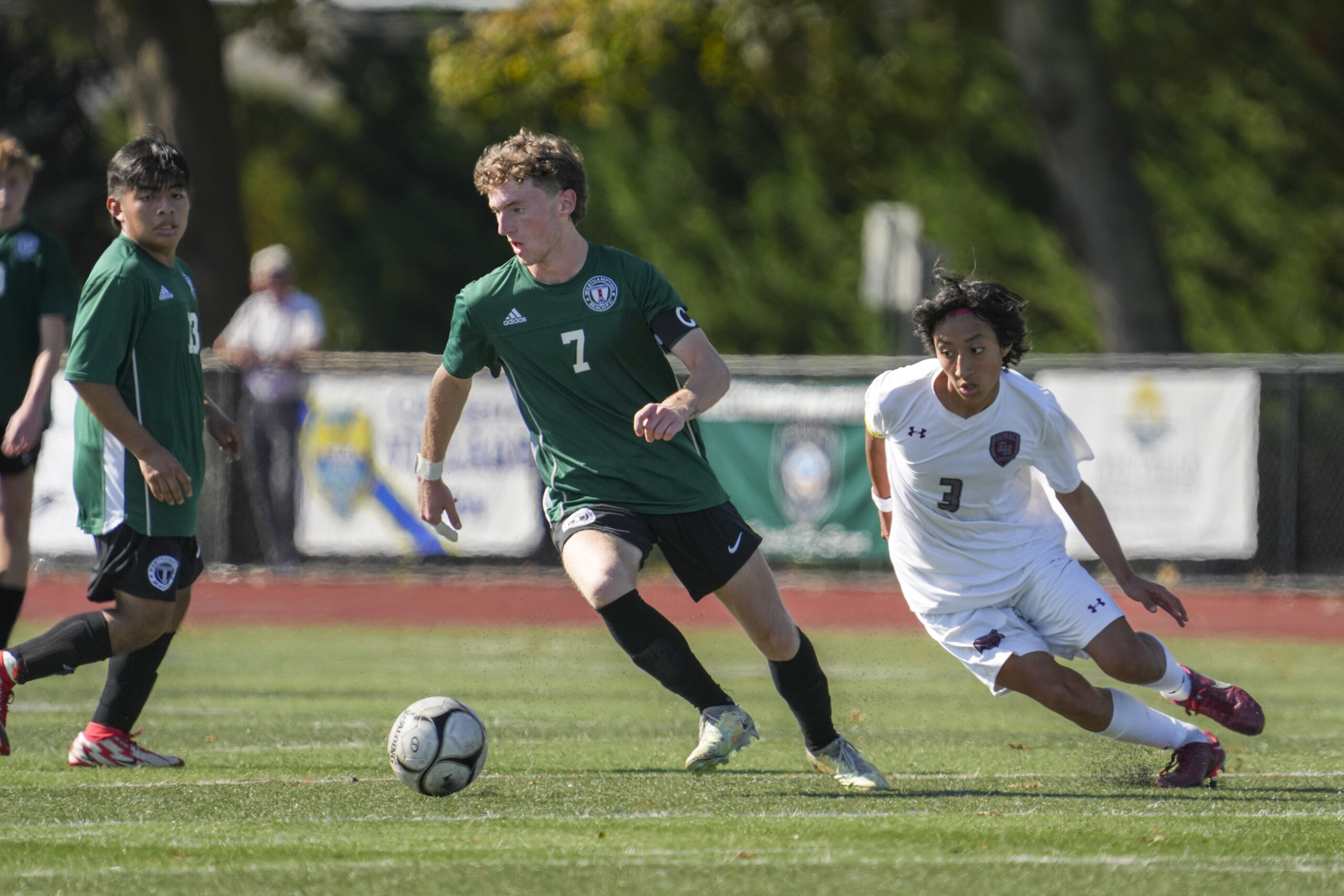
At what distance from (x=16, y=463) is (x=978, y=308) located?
3.62 m

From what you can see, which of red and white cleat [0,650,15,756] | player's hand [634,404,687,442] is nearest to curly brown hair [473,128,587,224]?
player's hand [634,404,687,442]

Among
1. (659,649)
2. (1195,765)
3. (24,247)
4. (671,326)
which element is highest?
(24,247)

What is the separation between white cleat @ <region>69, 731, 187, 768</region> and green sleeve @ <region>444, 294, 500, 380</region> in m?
1.76

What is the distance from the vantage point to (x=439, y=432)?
6.27 meters

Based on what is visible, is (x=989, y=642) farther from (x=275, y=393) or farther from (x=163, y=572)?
(x=275, y=393)

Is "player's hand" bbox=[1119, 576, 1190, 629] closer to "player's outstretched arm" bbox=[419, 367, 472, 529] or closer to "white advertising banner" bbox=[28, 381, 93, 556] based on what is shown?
"player's outstretched arm" bbox=[419, 367, 472, 529]

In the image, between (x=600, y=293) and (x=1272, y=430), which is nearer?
(x=600, y=293)

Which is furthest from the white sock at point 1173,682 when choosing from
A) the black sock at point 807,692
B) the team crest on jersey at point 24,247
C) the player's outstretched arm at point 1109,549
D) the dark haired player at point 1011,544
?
the team crest on jersey at point 24,247

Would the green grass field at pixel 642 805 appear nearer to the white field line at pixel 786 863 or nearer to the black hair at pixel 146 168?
the white field line at pixel 786 863

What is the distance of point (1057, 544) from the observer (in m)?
6.34

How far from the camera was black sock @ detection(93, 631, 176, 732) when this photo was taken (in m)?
6.68

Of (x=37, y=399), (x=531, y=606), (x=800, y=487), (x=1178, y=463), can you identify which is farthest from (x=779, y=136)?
(x=37, y=399)

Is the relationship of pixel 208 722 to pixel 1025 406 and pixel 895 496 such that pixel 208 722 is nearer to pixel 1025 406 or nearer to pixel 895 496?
pixel 895 496

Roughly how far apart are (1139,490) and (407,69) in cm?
1802
